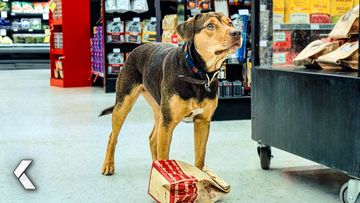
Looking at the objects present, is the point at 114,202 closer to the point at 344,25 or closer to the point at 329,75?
the point at 329,75

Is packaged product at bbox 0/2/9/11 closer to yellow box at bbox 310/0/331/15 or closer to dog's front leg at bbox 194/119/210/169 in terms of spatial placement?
yellow box at bbox 310/0/331/15

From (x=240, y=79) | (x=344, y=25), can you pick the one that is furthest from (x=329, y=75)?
(x=240, y=79)

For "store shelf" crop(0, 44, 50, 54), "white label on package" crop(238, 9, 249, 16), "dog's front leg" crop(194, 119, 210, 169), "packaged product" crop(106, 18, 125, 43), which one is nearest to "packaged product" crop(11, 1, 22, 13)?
"store shelf" crop(0, 44, 50, 54)

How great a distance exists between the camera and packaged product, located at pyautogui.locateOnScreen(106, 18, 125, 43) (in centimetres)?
847

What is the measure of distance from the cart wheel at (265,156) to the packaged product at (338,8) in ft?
2.95

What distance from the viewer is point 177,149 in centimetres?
413

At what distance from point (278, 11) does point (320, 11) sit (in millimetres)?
264

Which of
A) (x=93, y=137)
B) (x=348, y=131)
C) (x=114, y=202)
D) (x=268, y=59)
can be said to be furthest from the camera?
(x=93, y=137)

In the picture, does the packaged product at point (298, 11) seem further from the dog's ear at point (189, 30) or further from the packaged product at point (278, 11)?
the dog's ear at point (189, 30)

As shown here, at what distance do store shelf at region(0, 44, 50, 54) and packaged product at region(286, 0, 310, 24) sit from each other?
11070 millimetres

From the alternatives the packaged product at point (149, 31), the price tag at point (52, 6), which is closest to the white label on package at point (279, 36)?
the packaged product at point (149, 31)

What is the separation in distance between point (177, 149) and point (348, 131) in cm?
175

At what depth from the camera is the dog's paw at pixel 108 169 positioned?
3400mm

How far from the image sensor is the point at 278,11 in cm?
358
